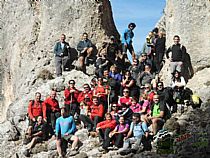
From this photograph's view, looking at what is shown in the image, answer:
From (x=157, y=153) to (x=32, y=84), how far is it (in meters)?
9.42

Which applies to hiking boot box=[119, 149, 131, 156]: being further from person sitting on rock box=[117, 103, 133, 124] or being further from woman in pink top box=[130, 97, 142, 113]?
Answer: woman in pink top box=[130, 97, 142, 113]

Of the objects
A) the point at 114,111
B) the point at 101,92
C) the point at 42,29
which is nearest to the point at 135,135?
the point at 114,111

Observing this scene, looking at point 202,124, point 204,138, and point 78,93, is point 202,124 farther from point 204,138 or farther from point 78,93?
point 78,93

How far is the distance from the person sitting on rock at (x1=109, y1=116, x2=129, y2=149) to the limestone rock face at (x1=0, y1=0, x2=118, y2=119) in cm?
731

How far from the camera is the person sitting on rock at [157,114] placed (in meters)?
15.2

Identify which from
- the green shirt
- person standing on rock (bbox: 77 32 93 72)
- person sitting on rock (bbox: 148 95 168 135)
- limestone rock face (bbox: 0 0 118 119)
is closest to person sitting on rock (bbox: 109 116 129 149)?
person sitting on rock (bbox: 148 95 168 135)

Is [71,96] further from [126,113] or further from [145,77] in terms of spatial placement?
[126,113]

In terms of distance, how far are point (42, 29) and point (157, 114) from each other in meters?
9.52

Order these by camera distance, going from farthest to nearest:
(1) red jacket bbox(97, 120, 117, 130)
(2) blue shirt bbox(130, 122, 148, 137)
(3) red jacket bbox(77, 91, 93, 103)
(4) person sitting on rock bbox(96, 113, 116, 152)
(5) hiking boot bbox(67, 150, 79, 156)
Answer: (3) red jacket bbox(77, 91, 93, 103)
(5) hiking boot bbox(67, 150, 79, 156)
(1) red jacket bbox(97, 120, 117, 130)
(4) person sitting on rock bbox(96, 113, 116, 152)
(2) blue shirt bbox(130, 122, 148, 137)

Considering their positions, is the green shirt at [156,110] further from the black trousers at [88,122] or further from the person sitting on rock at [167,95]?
the black trousers at [88,122]

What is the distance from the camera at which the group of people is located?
50.1 feet

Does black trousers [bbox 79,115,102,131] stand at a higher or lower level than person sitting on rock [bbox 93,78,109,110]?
lower

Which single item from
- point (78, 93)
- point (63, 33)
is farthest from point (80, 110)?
point (63, 33)

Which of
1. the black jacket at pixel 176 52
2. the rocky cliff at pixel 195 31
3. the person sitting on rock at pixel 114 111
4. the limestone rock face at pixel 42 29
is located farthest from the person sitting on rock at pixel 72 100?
the limestone rock face at pixel 42 29
